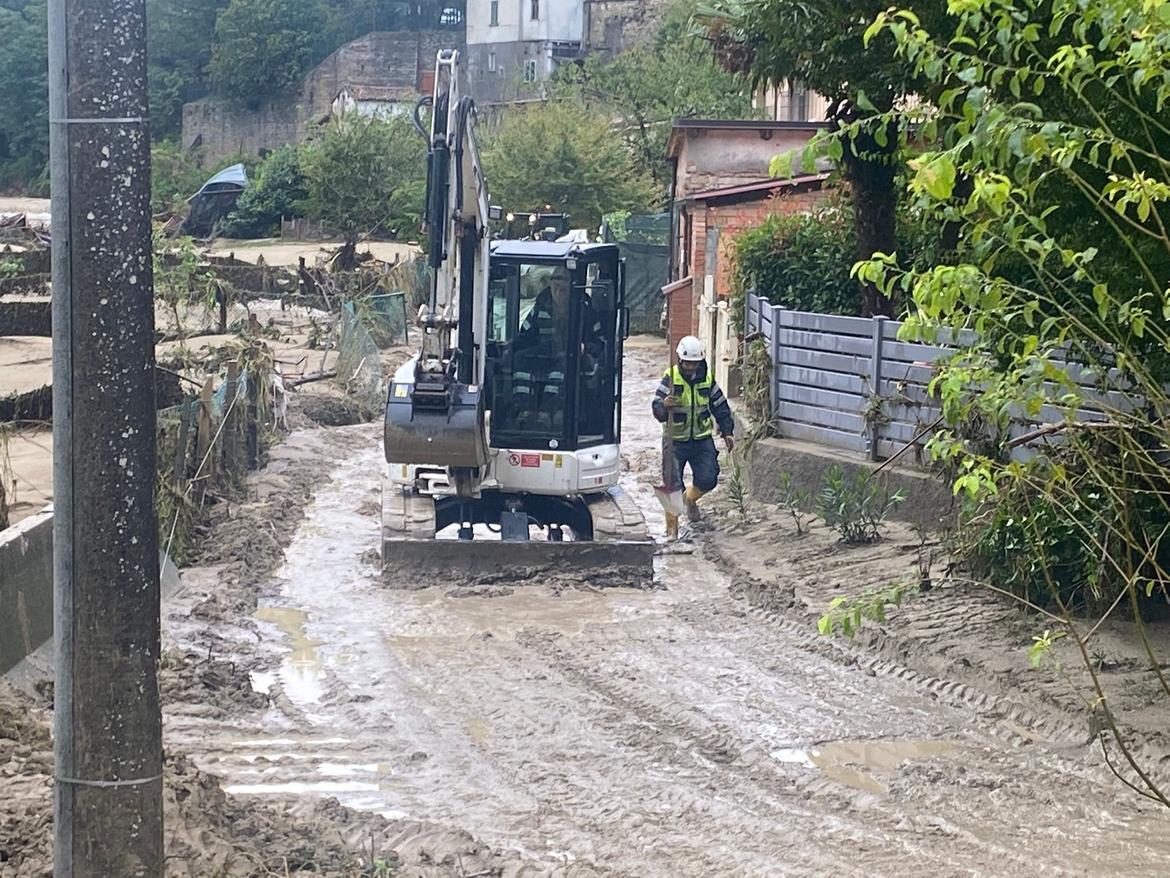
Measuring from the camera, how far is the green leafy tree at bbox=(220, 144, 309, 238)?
200ft

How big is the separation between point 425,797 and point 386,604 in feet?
14.8

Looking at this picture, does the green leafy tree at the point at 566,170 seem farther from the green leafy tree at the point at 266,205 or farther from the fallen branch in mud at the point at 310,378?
the green leafy tree at the point at 266,205

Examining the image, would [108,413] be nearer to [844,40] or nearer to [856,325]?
[844,40]

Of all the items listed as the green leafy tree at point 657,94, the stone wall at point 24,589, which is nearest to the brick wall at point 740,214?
the stone wall at point 24,589

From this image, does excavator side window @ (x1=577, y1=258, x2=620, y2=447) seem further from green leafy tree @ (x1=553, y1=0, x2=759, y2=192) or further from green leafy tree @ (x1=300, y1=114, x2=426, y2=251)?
green leafy tree @ (x1=300, y1=114, x2=426, y2=251)

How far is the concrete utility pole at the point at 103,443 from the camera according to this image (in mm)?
4383

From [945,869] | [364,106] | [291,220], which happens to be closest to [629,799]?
[945,869]

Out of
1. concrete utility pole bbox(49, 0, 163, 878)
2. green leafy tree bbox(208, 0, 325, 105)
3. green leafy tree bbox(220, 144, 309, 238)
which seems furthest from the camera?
green leafy tree bbox(208, 0, 325, 105)

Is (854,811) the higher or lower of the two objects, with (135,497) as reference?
lower

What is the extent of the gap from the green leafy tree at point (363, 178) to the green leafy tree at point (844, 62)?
3202cm

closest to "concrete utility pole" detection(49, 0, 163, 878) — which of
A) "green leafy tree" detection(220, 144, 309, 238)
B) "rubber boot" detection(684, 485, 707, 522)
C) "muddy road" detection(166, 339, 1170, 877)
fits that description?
"muddy road" detection(166, 339, 1170, 877)

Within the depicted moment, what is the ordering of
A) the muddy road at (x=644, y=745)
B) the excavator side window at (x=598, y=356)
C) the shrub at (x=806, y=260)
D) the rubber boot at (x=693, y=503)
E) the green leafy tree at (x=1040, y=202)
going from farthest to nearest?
the shrub at (x=806, y=260) → the rubber boot at (x=693, y=503) → the excavator side window at (x=598, y=356) → the muddy road at (x=644, y=745) → the green leafy tree at (x=1040, y=202)

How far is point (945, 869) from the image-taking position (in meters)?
7.07

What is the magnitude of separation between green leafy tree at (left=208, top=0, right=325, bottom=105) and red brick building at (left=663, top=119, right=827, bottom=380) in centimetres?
5080
